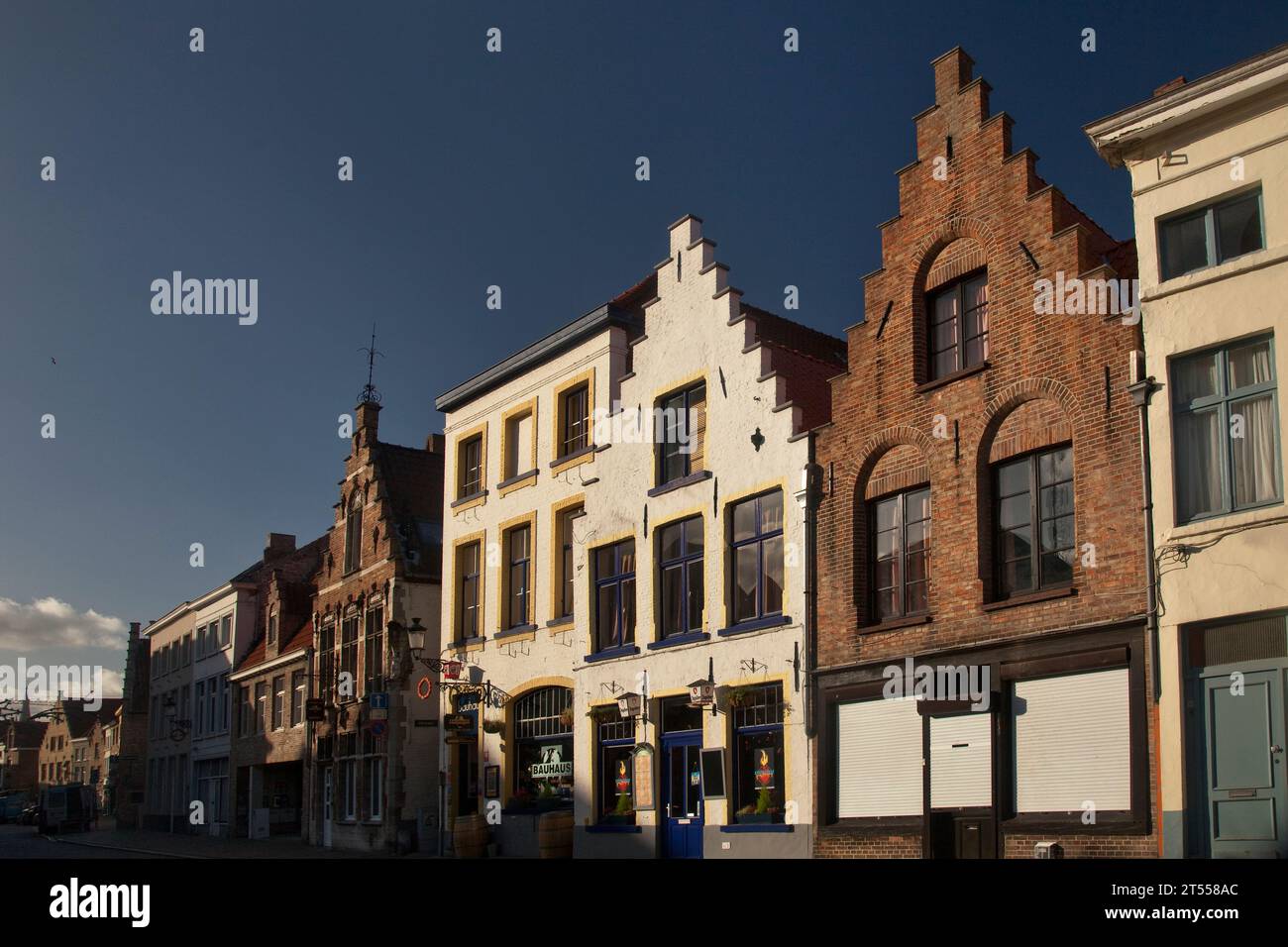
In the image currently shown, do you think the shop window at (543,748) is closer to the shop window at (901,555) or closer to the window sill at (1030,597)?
the shop window at (901,555)

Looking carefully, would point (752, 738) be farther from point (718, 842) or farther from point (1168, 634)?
point (1168, 634)

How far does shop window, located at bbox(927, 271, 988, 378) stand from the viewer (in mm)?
20375

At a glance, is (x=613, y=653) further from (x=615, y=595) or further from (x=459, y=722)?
(x=459, y=722)

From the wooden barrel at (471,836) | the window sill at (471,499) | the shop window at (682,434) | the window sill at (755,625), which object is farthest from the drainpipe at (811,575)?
the window sill at (471,499)

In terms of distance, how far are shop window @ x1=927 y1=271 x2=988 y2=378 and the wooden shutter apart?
5.45 metres

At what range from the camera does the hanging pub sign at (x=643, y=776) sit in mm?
25172

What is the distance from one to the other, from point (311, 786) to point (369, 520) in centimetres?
883

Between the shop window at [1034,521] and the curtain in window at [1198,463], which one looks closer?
the curtain in window at [1198,463]

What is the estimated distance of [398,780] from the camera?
34.9 m

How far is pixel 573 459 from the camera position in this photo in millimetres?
29406

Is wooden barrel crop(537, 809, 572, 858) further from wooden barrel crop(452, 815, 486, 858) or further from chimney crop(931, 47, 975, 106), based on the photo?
chimney crop(931, 47, 975, 106)

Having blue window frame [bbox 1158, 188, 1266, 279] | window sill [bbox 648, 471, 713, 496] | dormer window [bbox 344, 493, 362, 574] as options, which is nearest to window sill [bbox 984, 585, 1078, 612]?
blue window frame [bbox 1158, 188, 1266, 279]

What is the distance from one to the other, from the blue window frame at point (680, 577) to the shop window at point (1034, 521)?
274 inches
